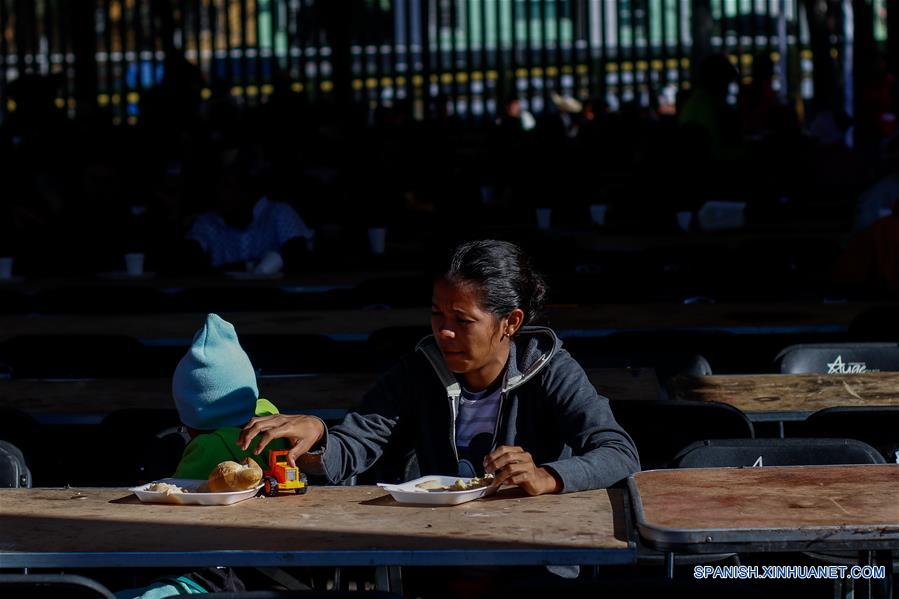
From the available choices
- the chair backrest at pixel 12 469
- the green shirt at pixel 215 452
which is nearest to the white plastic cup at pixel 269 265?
the chair backrest at pixel 12 469

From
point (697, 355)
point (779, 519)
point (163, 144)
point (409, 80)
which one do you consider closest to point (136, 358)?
point (697, 355)

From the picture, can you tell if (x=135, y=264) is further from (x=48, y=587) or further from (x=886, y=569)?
(x=886, y=569)

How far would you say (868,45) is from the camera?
13.4 metres

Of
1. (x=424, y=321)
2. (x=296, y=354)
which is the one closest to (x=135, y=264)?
(x=424, y=321)

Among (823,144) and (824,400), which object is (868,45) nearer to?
(823,144)

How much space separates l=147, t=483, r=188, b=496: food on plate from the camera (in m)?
2.81

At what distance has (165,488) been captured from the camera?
284cm

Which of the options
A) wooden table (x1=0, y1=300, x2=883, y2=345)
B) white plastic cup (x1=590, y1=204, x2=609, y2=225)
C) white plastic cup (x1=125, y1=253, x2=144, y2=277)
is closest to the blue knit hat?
wooden table (x1=0, y1=300, x2=883, y2=345)

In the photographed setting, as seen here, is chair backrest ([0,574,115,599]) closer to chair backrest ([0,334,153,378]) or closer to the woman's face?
the woman's face

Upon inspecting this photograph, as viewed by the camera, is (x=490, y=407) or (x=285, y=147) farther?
(x=285, y=147)

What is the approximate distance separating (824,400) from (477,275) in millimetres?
1321

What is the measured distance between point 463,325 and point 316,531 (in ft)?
2.29

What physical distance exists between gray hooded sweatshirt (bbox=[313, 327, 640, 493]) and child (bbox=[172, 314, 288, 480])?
20cm

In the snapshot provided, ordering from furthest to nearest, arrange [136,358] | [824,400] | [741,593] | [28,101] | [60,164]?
[28,101], [60,164], [136,358], [824,400], [741,593]
